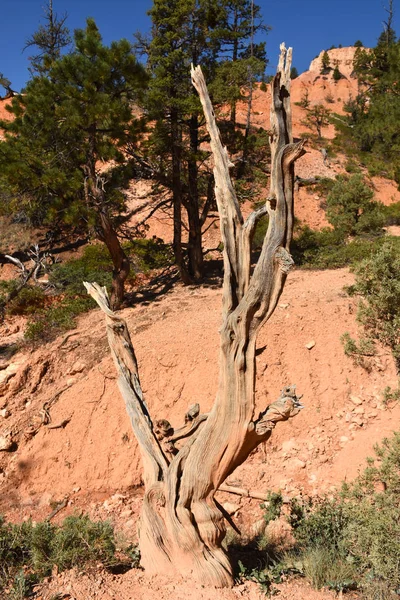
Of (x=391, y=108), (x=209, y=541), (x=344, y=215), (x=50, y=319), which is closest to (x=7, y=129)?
(x=50, y=319)

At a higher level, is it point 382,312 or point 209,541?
point 382,312

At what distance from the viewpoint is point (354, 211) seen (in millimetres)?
17531

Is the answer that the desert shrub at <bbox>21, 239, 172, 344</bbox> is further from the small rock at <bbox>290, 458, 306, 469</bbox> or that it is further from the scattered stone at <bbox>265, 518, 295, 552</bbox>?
the scattered stone at <bbox>265, 518, 295, 552</bbox>

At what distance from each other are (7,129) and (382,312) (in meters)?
9.65

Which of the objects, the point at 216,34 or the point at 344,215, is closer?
the point at 216,34

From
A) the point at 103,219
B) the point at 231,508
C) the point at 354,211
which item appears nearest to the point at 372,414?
the point at 231,508

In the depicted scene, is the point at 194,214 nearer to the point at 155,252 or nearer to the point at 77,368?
the point at 155,252

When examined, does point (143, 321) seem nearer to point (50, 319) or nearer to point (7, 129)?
point (50, 319)

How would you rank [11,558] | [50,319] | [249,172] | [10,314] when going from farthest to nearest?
[249,172] → [10,314] → [50,319] → [11,558]

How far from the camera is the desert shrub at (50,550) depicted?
5.14 metres

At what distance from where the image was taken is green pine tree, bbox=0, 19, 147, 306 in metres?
10.5

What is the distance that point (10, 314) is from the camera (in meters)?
13.3

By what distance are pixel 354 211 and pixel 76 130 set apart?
1073 cm

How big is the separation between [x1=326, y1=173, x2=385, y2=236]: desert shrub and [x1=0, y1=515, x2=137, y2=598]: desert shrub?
13.7 meters
